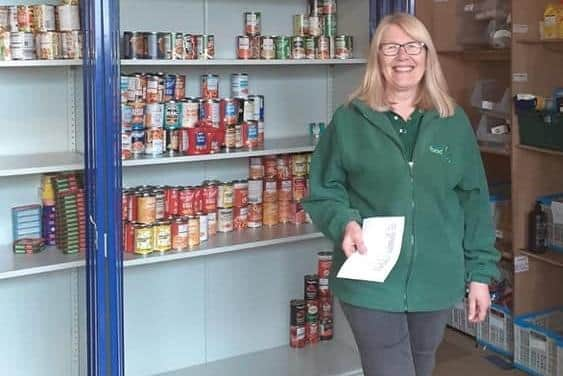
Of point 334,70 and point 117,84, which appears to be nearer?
point 117,84

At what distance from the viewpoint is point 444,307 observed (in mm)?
2084

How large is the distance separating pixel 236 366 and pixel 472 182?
164 centimetres

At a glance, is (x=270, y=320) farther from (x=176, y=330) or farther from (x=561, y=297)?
(x=561, y=297)

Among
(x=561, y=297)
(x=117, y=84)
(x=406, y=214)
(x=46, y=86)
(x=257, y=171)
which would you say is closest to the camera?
(x=406, y=214)

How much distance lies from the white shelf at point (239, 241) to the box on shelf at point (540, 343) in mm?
Answer: 1075

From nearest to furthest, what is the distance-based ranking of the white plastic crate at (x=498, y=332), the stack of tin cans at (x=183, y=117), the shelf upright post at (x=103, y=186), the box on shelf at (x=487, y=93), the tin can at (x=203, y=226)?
the shelf upright post at (x=103, y=186) < the stack of tin cans at (x=183, y=117) < the tin can at (x=203, y=226) < the white plastic crate at (x=498, y=332) < the box on shelf at (x=487, y=93)

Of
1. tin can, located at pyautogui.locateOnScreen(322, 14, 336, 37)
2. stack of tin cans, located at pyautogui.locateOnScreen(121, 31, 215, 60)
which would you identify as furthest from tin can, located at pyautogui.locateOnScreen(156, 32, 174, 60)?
tin can, located at pyautogui.locateOnScreen(322, 14, 336, 37)

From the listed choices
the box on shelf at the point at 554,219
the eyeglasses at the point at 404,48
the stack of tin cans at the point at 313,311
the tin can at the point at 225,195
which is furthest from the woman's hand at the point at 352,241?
the box on shelf at the point at 554,219

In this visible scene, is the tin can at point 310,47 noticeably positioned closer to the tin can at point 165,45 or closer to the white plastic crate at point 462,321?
the tin can at point 165,45

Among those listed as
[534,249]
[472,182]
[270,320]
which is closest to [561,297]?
[534,249]

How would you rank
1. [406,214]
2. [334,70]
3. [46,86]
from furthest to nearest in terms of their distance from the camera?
[334,70]
[46,86]
[406,214]

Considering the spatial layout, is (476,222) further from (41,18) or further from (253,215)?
(41,18)

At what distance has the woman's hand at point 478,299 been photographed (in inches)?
83.4

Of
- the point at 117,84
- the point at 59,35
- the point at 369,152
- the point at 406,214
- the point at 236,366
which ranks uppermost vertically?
the point at 59,35
